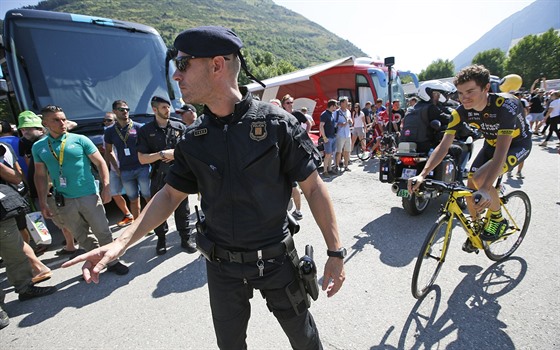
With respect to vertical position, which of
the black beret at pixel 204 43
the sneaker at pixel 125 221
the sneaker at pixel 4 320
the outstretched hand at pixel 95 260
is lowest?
the sneaker at pixel 125 221

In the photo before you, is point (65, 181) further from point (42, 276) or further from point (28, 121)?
point (28, 121)

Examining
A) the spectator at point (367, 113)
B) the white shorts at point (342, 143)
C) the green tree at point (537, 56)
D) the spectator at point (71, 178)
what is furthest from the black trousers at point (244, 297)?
the green tree at point (537, 56)

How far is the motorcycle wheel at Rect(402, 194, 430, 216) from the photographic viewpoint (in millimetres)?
4383

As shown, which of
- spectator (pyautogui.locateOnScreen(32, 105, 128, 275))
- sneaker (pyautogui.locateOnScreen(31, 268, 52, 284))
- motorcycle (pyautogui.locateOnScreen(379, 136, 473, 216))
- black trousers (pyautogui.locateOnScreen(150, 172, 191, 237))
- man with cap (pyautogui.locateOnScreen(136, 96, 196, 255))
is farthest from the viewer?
motorcycle (pyautogui.locateOnScreen(379, 136, 473, 216))

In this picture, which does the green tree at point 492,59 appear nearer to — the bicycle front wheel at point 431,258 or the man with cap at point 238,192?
the bicycle front wheel at point 431,258

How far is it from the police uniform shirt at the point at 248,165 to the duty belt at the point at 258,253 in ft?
0.10

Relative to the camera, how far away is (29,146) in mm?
4406

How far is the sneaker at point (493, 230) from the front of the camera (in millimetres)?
2789

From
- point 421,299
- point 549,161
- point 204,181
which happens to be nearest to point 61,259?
point 204,181

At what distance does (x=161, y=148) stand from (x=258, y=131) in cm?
296

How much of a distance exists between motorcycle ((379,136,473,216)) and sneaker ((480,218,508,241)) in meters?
1.29

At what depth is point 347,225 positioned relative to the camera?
14.5ft

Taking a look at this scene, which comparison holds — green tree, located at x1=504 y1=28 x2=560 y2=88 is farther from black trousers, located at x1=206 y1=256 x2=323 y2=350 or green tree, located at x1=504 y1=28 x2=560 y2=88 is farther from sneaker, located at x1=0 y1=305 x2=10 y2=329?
sneaker, located at x1=0 y1=305 x2=10 y2=329

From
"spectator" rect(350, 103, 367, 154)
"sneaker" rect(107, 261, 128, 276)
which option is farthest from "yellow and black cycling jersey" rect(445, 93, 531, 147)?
"spectator" rect(350, 103, 367, 154)
